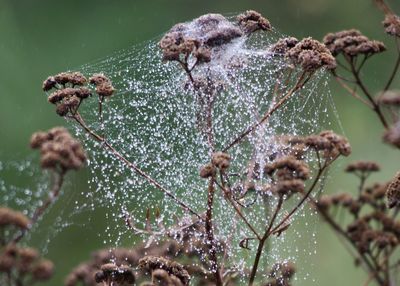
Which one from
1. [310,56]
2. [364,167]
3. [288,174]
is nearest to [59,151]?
[288,174]

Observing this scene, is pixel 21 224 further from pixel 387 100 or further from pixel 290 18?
pixel 290 18

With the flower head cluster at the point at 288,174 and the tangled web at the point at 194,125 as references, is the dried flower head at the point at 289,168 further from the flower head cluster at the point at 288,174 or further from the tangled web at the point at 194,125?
the tangled web at the point at 194,125

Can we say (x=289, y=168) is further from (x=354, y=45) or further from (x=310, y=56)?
(x=354, y=45)

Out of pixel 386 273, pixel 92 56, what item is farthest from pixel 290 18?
pixel 386 273

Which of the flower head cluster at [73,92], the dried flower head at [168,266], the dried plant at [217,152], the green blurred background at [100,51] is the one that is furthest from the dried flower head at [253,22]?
the green blurred background at [100,51]

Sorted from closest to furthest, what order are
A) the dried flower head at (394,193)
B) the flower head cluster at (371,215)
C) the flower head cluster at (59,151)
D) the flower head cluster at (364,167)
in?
the flower head cluster at (59,151)
the dried flower head at (394,193)
the flower head cluster at (371,215)
the flower head cluster at (364,167)

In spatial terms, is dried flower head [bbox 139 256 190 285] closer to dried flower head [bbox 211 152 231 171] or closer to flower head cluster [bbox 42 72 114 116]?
dried flower head [bbox 211 152 231 171]
